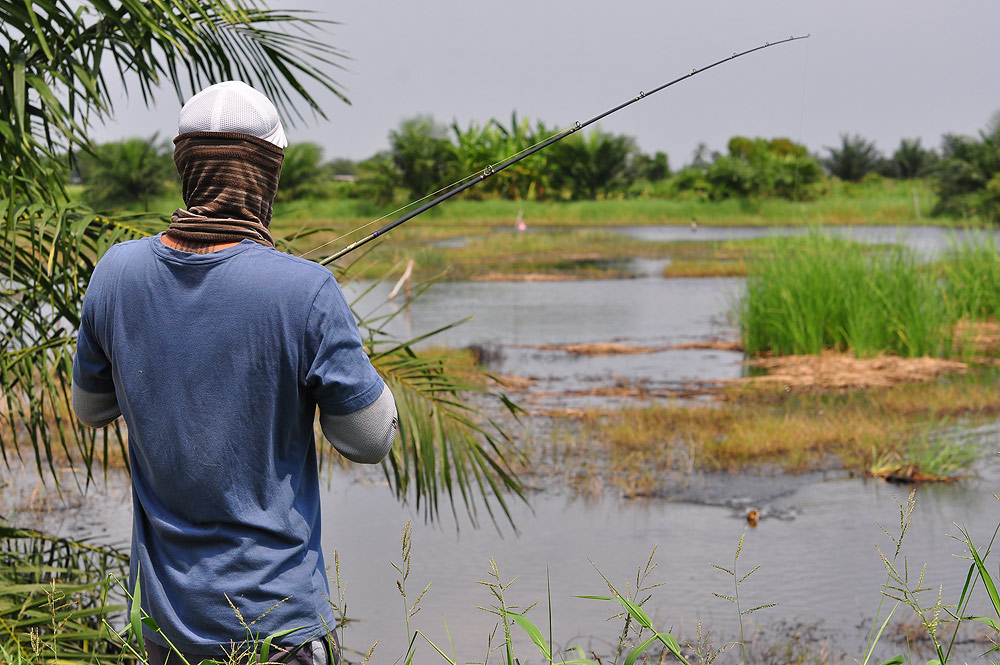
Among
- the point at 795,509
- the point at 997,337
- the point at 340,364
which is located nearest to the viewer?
the point at 340,364

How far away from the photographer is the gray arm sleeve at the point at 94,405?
6.63 ft

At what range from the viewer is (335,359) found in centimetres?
176

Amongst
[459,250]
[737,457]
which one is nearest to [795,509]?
[737,457]

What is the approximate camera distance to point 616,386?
1240 cm

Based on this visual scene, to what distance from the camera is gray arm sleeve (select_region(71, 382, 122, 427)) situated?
2020 mm

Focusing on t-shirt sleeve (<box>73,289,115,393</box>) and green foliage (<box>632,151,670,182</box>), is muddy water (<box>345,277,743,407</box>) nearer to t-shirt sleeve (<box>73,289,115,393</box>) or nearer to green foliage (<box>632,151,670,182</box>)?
t-shirt sleeve (<box>73,289,115,393</box>)

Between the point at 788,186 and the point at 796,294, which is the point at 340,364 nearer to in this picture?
the point at 796,294

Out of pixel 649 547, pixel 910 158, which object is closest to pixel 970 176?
pixel 910 158

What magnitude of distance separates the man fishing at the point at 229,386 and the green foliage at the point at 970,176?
4608 cm

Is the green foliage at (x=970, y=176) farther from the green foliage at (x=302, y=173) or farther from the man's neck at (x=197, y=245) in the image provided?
the man's neck at (x=197, y=245)

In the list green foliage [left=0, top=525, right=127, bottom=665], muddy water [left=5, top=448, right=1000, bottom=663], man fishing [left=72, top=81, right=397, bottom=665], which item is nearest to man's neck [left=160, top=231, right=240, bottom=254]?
man fishing [left=72, top=81, right=397, bottom=665]

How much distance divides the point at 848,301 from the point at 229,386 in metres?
11.9

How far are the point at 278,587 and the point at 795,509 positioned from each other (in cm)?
601

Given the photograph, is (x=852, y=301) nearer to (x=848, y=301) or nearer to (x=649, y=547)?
(x=848, y=301)
